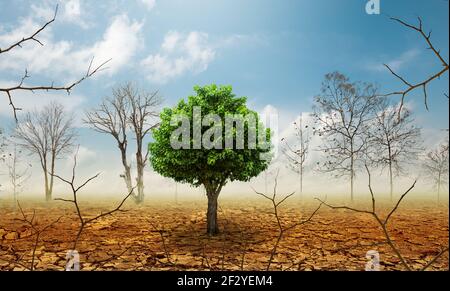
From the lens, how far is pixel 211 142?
37.2ft

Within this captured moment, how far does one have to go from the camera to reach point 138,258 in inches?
344

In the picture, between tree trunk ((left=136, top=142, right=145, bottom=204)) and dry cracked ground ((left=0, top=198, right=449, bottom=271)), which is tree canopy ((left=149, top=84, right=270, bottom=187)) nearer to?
dry cracked ground ((left=0, top=198, right=449, bottom=271))

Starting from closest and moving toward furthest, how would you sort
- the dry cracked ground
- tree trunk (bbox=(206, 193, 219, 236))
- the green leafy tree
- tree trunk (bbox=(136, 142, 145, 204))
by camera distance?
1. the dry cracked ground
2. the green leafy tree
3. tree trunk (bbox=(206, 193, 219, 236))
4. tree trunk (bbox=(136, 142, 145, 204))

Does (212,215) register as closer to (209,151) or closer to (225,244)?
(225,244)

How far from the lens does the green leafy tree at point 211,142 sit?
37.2 ft

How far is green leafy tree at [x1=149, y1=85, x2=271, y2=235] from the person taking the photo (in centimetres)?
1133

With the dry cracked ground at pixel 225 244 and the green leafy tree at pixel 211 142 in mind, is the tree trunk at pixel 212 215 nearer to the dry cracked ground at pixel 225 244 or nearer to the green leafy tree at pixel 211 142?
the green leafy tree at pixel 211 142

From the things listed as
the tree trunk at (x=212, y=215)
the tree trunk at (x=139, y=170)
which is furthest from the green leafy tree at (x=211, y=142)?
the tree trunk at (x=139, y=170)

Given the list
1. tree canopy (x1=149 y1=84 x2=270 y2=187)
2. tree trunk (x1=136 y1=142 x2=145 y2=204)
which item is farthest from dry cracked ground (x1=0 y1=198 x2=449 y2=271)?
tree trunk (x1=136 y1=142 x2=145 y2=204)

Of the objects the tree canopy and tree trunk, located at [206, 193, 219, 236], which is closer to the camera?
the tree canopy
